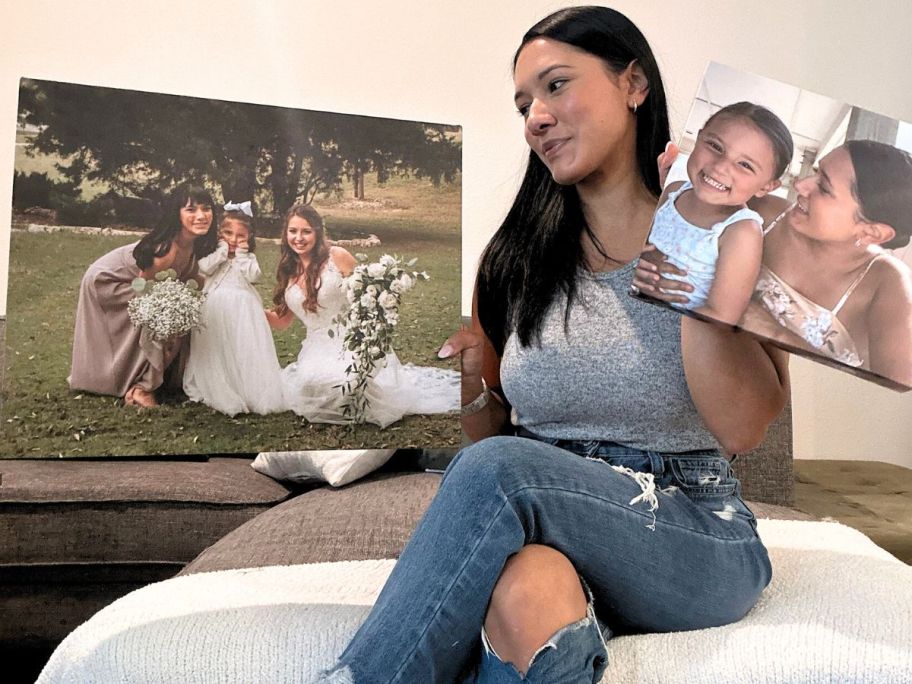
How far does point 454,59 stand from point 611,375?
1.55 metres

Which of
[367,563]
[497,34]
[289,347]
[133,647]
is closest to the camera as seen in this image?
[133,647]

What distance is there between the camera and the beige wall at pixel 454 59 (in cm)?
222

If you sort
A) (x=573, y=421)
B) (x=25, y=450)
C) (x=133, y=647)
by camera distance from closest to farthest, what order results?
1. (x=133, y=647)
2. (x=573, y=421)
3. (x=25, y=450)

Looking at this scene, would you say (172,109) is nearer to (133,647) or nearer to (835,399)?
(133,647)

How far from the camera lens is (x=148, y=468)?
1.81 m

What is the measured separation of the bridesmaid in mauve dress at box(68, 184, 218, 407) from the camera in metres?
1.60

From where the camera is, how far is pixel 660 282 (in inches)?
37.1

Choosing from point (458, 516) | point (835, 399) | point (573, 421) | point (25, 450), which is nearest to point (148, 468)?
point (25, 450)

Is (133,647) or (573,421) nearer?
(133,647)

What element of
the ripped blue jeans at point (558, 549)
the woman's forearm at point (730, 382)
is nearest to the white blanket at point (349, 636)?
the ripped blue jeans at point (558, 549)

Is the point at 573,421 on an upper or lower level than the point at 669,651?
upper

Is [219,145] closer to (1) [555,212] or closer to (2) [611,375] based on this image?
(1) [555,212]

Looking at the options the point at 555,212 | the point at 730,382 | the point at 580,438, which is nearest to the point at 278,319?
the point at 555,212

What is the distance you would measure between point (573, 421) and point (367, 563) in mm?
368
